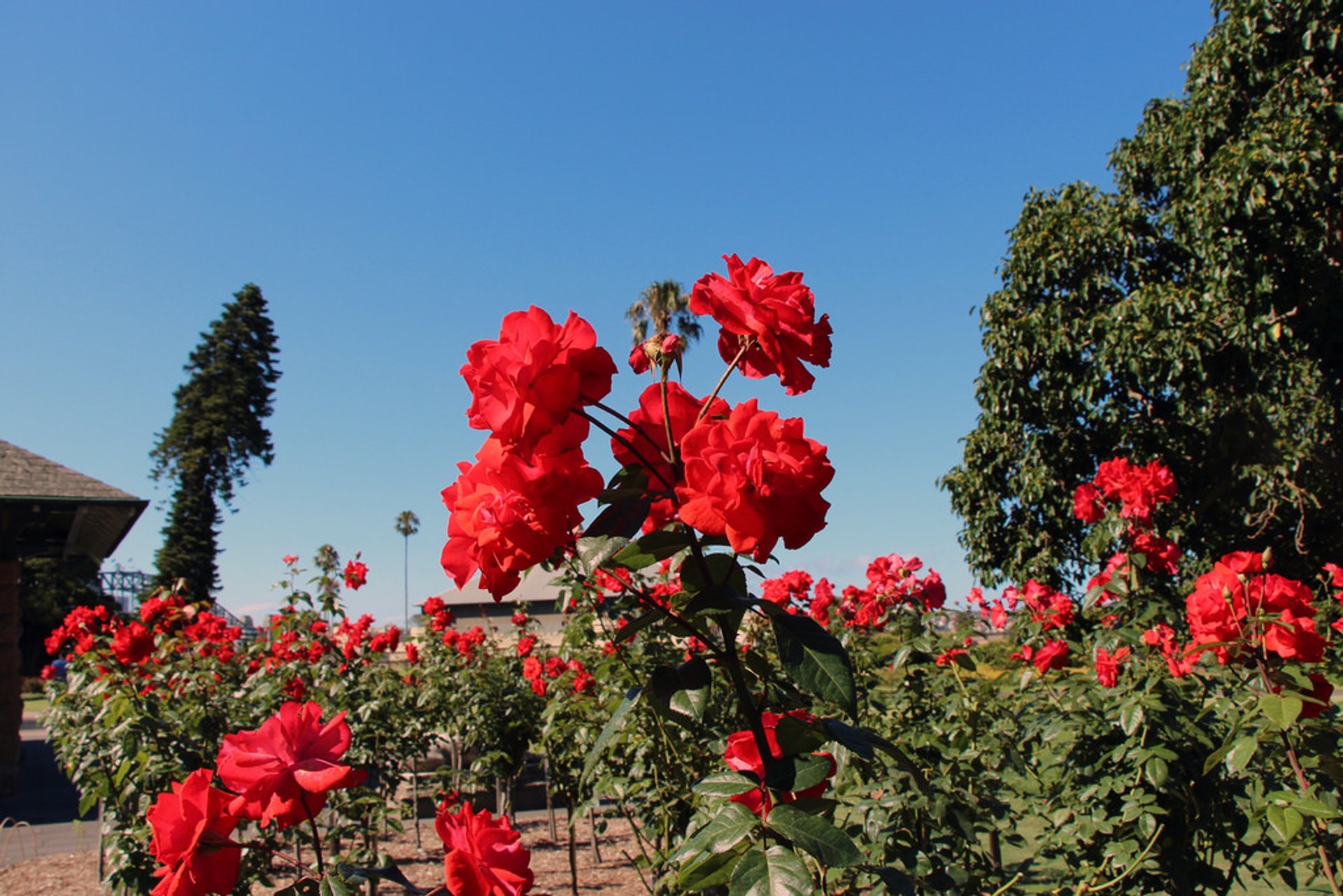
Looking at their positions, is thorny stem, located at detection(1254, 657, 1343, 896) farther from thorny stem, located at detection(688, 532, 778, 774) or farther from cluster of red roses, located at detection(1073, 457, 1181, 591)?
thorny stem, located at detection(688, 532, 778, 774)

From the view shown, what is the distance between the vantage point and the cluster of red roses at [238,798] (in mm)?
1082

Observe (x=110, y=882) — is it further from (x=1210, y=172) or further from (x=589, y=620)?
(x=1210, y=172)

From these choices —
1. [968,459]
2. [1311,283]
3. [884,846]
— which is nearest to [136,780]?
[884,846]

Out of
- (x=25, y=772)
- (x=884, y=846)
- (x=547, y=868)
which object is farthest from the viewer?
(x=25, y=772)

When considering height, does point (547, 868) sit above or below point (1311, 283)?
below

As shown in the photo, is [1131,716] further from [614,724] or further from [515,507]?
[515,507]

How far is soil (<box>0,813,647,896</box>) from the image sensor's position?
5277 mm

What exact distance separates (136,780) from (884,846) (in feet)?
8.53

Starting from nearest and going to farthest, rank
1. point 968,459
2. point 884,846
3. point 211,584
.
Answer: point 884,846
point 968,459
point 211,584

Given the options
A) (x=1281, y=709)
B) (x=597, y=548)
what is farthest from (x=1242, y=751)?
(x=597, y=548)

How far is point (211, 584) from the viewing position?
1045 inches

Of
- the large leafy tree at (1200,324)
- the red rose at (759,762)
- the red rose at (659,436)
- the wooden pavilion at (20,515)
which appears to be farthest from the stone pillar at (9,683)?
the red rose at (659,436)

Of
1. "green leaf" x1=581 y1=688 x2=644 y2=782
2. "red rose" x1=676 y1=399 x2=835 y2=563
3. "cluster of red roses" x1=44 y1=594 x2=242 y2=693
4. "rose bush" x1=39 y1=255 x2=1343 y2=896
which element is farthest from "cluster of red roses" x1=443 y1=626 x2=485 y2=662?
"red rose" x1=676 y1=399 x2=835 y2=563

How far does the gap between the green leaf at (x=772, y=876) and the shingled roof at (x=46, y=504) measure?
1088cm
